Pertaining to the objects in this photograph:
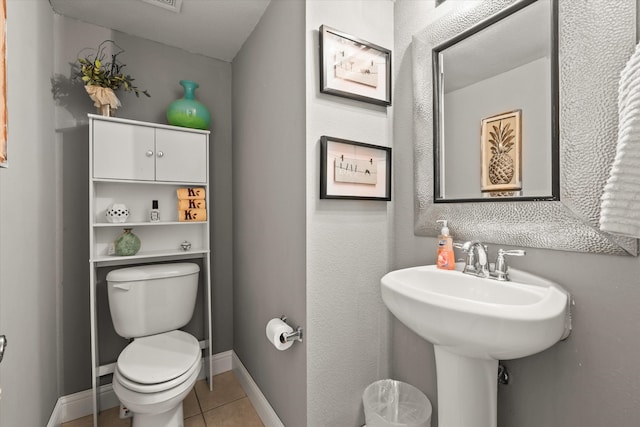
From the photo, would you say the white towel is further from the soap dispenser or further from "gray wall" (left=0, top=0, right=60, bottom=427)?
"gray wall" (left=0, top=0, right=60, bottom=427)

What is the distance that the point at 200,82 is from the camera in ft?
6.39

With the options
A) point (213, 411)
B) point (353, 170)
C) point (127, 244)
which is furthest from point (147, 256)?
point (353, 170)

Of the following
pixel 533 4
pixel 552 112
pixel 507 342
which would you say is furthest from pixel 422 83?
pixel 507 342

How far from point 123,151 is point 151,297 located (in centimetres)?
84

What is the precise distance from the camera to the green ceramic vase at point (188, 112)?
→ 169cm

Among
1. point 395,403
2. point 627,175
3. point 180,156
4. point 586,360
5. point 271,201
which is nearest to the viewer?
point 627,175

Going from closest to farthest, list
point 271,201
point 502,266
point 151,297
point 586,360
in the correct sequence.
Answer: point 586,360
point 502,266
point 271,201
point 151,297

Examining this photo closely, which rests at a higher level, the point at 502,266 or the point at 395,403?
the point at 502,266

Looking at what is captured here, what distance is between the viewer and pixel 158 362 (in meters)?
1.34

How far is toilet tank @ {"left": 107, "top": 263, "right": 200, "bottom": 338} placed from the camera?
150cm

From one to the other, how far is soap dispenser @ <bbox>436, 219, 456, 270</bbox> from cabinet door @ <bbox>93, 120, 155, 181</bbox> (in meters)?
1.60

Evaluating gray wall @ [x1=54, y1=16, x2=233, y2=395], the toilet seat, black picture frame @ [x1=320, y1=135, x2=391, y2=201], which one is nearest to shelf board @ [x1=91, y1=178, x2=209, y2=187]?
gray wall @ [x1=54, y1=16, x2=233, y2=395]

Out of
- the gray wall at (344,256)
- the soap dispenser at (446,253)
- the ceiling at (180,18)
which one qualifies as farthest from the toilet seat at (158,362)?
the ceiling at (180,18)

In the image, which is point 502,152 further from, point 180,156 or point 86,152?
point 86,152
